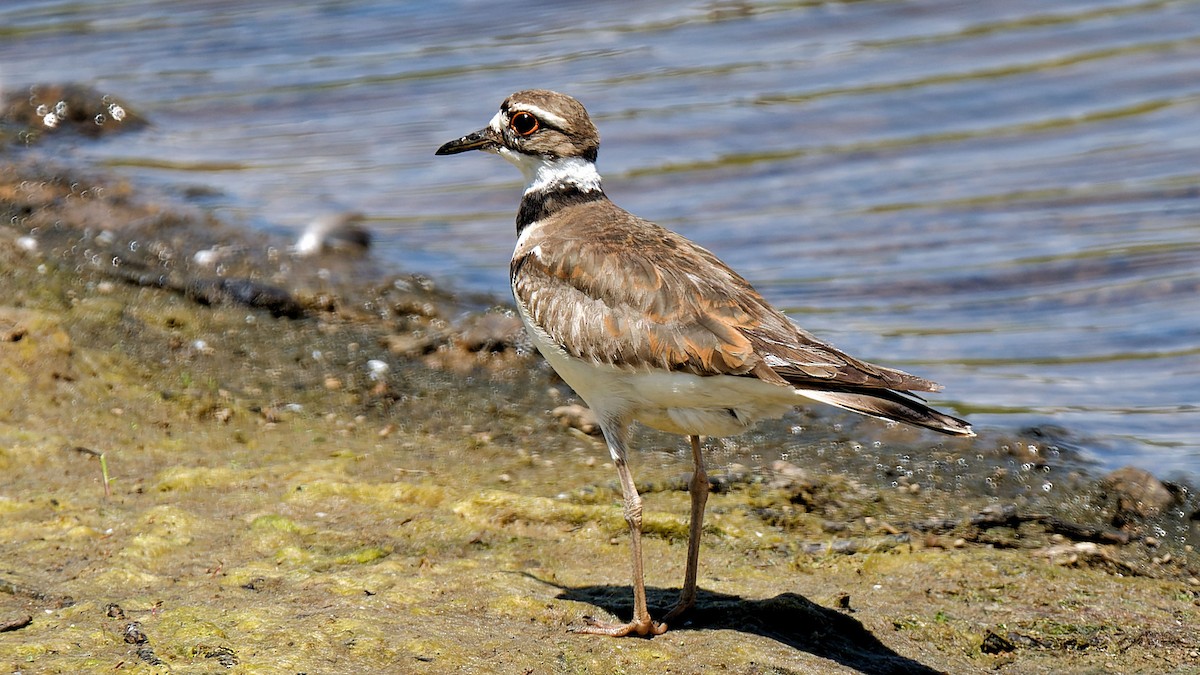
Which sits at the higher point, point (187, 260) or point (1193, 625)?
point (187, 260)

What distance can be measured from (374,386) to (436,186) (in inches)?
180

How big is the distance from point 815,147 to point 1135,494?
6361mm

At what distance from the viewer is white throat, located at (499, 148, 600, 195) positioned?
6258mm

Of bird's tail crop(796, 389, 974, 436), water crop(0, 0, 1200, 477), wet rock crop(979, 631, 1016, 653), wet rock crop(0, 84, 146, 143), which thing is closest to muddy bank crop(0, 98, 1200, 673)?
wet rock crop(979, 631, 1016, 653)

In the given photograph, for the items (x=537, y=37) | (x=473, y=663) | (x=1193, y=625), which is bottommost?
(x=1193, y=625)

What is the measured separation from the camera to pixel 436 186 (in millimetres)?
11758

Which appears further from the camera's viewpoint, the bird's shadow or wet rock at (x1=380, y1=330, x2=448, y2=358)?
wet rock at (x1=380, y1=330, x2=448, y2=358)

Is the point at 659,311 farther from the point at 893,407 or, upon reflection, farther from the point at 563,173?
the point at 563,173

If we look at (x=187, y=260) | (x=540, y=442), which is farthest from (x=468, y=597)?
(x=187, y=260)

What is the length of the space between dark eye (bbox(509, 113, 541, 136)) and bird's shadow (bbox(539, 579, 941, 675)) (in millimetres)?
2134

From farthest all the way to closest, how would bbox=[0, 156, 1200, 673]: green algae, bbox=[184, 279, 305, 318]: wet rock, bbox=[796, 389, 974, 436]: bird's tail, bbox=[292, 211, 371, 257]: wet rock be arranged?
bbox=[292, 211, 371, 257]: wet rock
bbox=[184, 279, 305, 318]: wet rock
bbox=[0, 156, 1200, 673]: green algae
bbox=[796, 389, 974, 436]: bird's tail

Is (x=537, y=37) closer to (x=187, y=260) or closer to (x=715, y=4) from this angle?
(x=715, y=4)

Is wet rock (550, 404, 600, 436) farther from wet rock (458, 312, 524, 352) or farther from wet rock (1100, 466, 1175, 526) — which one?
wet rock (1100, 466, 1175, 526)

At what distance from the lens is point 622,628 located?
5020 mm
